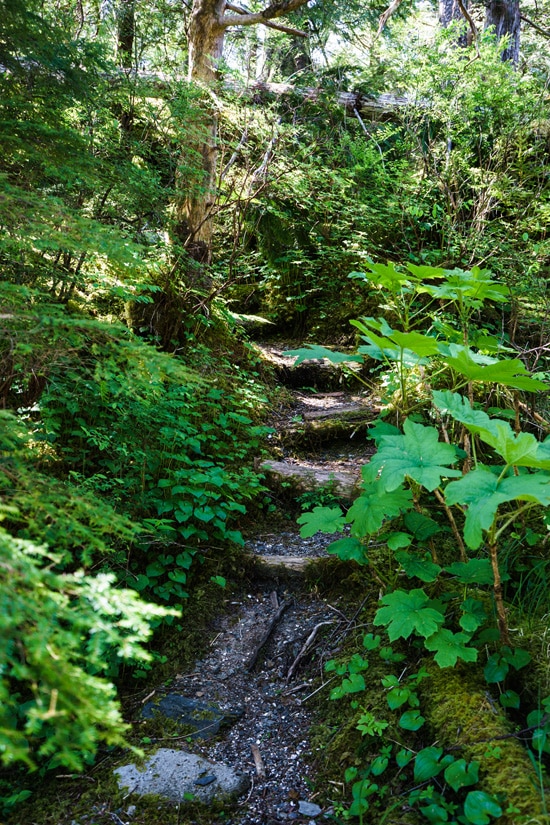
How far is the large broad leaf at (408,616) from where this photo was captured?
2156mm

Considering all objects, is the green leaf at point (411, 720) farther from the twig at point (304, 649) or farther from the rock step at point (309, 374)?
the rock step at point (309, 374)

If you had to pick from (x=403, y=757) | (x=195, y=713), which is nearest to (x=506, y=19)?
(x=403, y=757)

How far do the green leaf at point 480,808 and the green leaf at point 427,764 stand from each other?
0.18m

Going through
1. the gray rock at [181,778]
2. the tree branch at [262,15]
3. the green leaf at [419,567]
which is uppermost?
the tree branch at [262,15]

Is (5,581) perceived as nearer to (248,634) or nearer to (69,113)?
(248,634)

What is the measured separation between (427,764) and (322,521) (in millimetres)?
1007

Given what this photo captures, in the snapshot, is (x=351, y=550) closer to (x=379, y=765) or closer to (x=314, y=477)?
(x=379, y=765)

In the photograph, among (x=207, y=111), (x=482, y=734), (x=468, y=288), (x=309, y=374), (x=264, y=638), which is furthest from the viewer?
(x=309, y=374)

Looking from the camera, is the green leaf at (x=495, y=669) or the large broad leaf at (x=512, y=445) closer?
the large broad leaf at (x=512, y=445)

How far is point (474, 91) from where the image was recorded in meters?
5.71

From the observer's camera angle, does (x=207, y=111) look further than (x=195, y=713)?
Yes

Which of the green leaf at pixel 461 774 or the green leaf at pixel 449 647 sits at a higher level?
the green leaf at pixel 449 647

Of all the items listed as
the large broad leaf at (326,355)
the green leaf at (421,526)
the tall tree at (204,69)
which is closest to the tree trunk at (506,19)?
the tall tree at (204,69)

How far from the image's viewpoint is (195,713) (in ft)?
8.59
